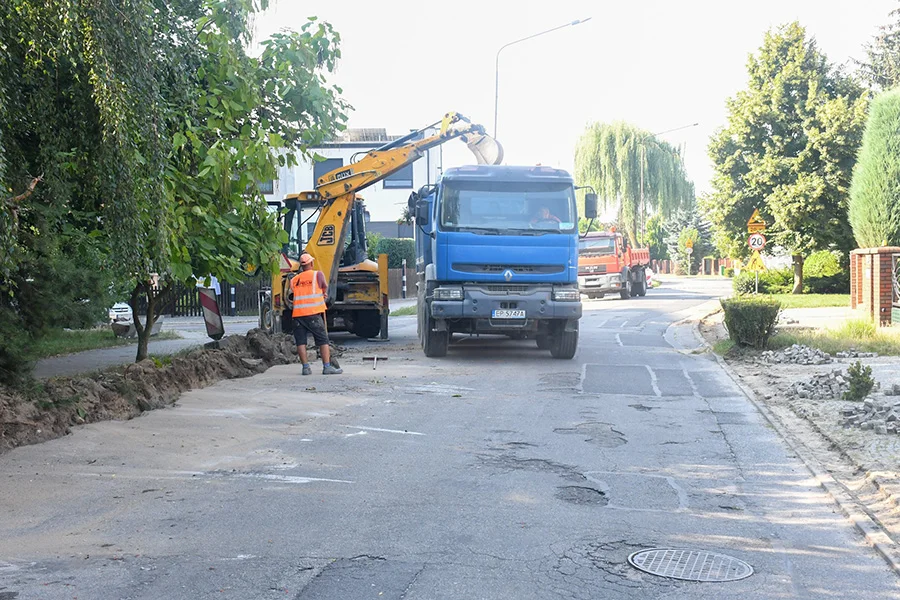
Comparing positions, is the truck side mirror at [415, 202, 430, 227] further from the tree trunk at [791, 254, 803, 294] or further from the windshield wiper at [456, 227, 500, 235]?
the tree trunk at [791, 254, 803, 294]

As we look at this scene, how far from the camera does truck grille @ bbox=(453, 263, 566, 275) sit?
15.7 meters

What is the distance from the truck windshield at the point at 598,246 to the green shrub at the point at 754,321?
21.4m

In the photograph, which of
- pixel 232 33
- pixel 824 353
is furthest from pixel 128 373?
pixel 824 353

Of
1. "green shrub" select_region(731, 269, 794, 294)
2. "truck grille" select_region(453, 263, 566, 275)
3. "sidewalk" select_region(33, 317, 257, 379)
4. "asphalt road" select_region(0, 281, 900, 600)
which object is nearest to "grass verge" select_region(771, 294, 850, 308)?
"green shrub" select_region(731, 269, 794, 294)

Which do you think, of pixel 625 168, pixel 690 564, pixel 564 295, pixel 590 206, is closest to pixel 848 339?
pixel 590 206

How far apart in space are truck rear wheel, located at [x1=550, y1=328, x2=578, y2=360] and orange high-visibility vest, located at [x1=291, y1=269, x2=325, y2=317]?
408cm

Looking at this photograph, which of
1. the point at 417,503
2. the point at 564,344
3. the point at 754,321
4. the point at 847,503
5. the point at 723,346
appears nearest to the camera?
the point at 417,503

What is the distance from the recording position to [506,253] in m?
15.7

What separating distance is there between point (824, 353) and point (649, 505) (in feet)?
33.3

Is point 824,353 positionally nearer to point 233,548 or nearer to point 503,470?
point 503,470

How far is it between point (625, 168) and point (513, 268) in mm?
39482

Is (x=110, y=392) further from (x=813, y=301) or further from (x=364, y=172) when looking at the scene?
(x=813, y=301)

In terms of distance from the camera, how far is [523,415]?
411 inches

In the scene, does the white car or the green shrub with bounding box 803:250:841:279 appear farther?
the green shrub with bounding box 803:250:841:279
